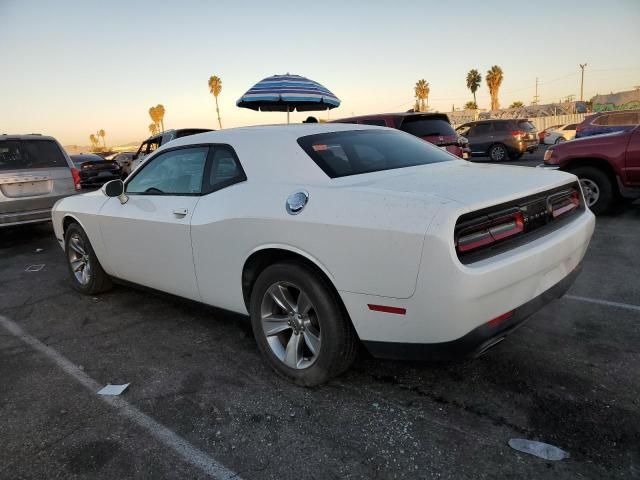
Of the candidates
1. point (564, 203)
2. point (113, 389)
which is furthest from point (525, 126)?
point (113, 389)

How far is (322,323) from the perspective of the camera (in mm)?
2646

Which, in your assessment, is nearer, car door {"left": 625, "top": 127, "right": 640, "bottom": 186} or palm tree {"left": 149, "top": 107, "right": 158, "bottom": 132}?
car door {"left": 625, "top": 127, "right": 640, "bottom": 186}

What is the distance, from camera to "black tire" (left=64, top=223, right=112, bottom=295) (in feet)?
15.3

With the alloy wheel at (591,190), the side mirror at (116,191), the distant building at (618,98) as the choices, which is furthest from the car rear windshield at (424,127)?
the distant building at (618,98)

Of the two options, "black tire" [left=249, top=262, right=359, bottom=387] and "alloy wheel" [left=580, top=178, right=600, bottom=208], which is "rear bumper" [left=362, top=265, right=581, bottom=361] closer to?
"black tire" [left=249, top=262, right=359, bottom=387]

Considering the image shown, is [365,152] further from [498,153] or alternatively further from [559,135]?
[559,135]

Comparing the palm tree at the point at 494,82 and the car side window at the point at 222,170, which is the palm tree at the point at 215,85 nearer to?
the palm tree at the point at 494,82

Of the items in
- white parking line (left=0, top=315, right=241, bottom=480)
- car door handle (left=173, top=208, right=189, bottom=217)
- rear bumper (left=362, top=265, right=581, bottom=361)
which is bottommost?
white parking line (left=0, top=315, right=241, bottom=480)

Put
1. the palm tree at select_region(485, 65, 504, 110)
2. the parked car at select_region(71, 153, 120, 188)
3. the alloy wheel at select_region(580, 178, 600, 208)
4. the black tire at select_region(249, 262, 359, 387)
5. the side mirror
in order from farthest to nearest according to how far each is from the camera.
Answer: the palm tree at select_region(485, 65, 504, 110), the parked car at select_region(71, 153, 120, 188), the alloy wheel at select_region(580, 178, 600, 208), the side mirror, the black tire at select_region(249, 262, 359, 387)

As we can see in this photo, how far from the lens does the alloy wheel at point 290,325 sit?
2824 millimetres

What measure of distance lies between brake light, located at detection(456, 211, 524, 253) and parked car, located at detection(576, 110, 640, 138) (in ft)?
38.4

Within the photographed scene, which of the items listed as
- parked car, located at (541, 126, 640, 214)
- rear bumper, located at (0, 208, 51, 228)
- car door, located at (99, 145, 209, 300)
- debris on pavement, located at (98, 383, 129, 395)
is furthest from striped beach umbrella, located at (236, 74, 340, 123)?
debris on pavement, located at (98, 383, 129, 395)

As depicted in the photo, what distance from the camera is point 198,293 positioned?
3473mm

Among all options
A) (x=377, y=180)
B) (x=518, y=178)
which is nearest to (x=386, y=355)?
(x=377, y=180)
